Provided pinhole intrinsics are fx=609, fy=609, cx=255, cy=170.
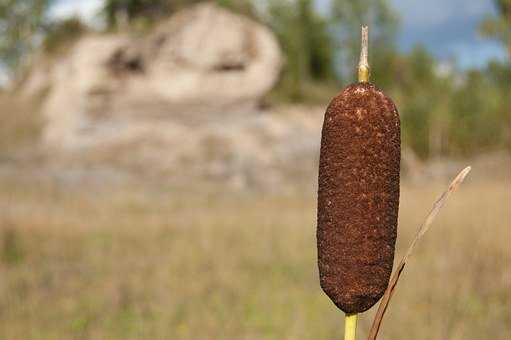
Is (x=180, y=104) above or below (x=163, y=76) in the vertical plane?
below

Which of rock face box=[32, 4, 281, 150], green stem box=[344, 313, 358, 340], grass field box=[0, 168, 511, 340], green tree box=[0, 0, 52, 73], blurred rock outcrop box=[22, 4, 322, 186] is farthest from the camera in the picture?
green tree box=[0, 0, 52, 73]

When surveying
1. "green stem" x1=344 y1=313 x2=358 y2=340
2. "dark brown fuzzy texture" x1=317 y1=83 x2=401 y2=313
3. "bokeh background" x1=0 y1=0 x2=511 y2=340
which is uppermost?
"dark brown fuzzy texture" x1=317 y1=83 x2=401 y2=313

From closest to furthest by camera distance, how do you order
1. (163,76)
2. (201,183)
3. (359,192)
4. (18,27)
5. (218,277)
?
(359,192), (218,277), (201,183), (163,76), (18,27)

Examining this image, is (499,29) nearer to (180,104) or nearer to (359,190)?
(180,104)

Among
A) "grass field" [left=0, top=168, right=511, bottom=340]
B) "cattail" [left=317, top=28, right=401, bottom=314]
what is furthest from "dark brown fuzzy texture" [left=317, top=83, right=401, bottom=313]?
"grass field" [left=0, top=168, right=511, bottom=340]

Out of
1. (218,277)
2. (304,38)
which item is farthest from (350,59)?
(218,277)

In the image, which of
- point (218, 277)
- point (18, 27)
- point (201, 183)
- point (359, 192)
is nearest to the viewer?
point (359, 192)

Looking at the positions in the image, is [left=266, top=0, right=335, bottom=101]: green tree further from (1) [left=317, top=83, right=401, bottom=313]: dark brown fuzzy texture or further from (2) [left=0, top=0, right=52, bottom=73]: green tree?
(1) [left=317, top=83, right=401, bottom=313]: dark brown fuzzy texture
